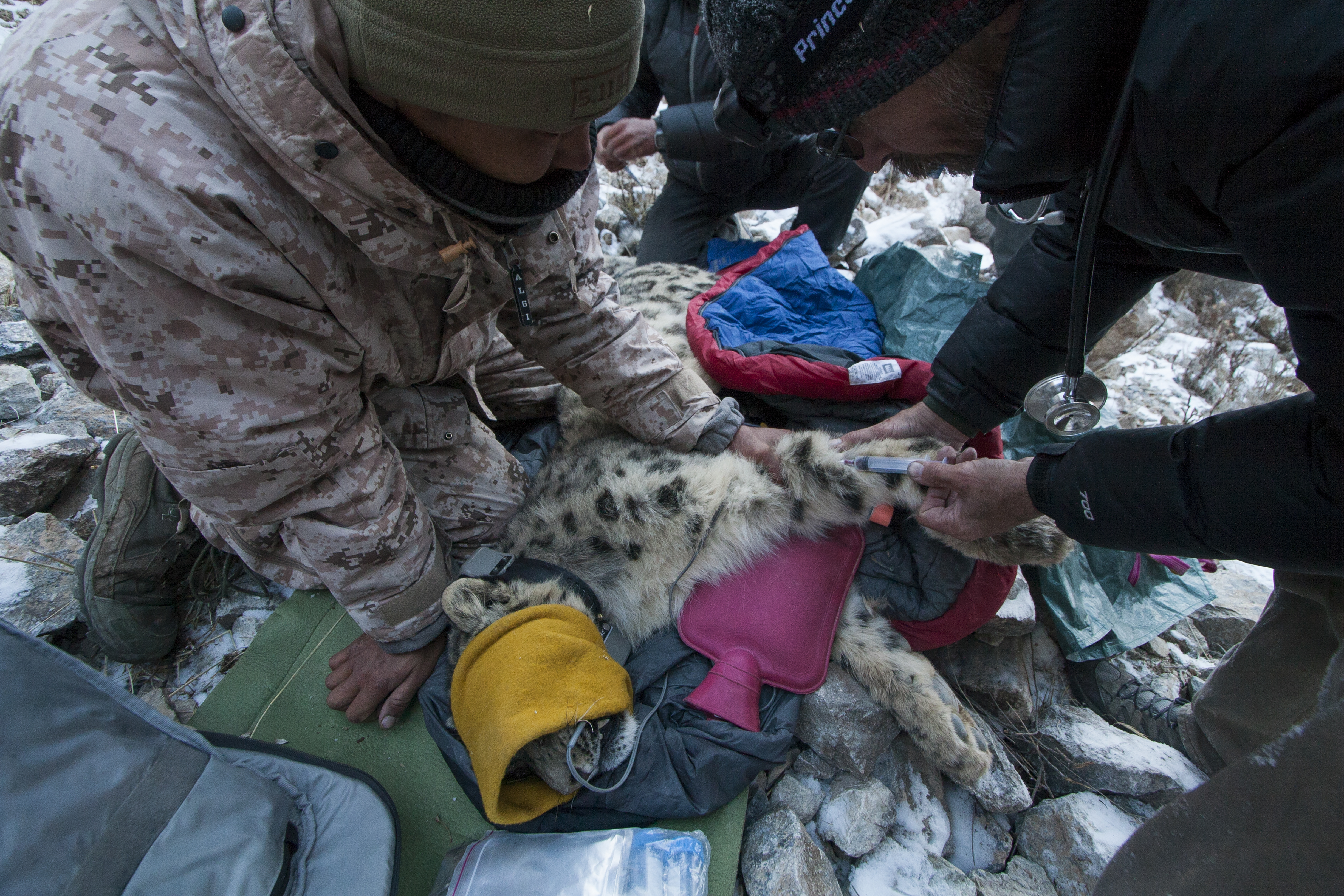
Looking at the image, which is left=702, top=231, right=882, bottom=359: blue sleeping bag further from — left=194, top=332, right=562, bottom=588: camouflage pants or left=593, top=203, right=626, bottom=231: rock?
left=593, top=203, right=626, bottom=231: rock

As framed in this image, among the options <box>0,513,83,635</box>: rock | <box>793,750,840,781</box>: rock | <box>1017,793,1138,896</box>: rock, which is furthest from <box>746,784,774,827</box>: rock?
<box>0,513,83,635</box>: rock

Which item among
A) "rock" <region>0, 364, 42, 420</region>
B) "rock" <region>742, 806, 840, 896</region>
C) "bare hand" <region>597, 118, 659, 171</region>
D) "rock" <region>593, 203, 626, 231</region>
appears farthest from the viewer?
"rock" <region>593, 203, 626, 231</region>

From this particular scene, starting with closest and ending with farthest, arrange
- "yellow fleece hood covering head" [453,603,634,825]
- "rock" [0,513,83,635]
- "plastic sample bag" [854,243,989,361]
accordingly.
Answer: "yellow fleece hood covering head" [453,603,634,825] < "rock" [0,513,83,635] < "plastic sample bag" [854,243,989,361]

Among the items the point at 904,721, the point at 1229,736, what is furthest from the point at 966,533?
the point at 1229,736

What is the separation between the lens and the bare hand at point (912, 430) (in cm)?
196

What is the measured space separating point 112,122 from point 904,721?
2.26 metres

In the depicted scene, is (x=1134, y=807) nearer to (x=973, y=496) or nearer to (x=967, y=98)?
(x=973, y=496)

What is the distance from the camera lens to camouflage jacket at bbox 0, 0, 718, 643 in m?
1.07

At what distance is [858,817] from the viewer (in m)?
1.79

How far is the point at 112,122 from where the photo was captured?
1.07 meters

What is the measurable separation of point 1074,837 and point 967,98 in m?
1.92

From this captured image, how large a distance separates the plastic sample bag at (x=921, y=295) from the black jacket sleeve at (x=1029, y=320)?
871 millimetres

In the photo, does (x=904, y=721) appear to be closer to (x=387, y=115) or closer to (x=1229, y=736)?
(x=1229, y=736)

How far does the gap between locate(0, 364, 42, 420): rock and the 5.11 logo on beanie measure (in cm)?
334
